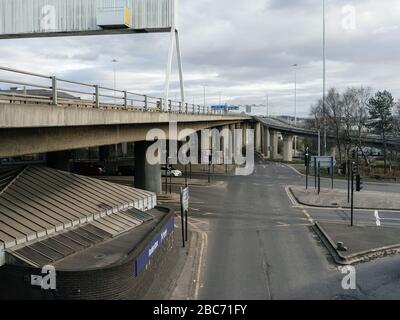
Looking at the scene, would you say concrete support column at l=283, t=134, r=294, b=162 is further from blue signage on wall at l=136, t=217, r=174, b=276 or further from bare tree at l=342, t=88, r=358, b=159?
blue signage on wall at l=136, t=217, r=174, b=276

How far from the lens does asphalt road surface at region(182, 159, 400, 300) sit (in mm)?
16875

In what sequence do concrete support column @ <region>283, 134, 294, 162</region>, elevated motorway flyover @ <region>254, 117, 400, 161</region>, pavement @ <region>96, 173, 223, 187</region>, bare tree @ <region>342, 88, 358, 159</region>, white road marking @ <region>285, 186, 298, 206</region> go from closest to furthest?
white road marking @ <region>285, 186, 298, 206</region>, pavement @ <region>96, 173, 223, 187</region>, bare tree @ <region>342, 88, 358, 159</region>, elevated motorway flyover @ <region>254, 117, 400, 161</region>, concrete support column @ <region>283, 134, 294, 162</region>

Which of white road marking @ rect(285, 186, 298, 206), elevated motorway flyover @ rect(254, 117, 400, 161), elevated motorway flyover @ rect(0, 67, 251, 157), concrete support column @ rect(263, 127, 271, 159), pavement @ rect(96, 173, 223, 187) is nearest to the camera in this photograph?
elevated motorway flyover @ rect(0, 67, 251, 157)

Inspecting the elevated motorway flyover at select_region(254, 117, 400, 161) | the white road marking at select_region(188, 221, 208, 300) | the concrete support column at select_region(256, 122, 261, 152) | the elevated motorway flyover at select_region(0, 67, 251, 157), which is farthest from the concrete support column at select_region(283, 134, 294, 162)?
the elevated motorway flyover at select_region(0, 67, 251, 157)

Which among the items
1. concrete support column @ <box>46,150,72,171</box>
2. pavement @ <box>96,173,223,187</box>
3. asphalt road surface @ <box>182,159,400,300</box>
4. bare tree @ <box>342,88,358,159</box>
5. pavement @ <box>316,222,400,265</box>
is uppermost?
bare tree @ <box>342,88,358,159</box>

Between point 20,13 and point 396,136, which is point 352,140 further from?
point 20,13

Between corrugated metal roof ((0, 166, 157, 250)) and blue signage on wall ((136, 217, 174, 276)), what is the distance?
134cm

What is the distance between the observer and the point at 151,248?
17.1 m

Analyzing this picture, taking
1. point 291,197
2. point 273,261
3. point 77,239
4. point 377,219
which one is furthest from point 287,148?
point 77,239

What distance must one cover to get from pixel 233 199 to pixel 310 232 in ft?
42.6

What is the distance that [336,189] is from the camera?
45.6 m

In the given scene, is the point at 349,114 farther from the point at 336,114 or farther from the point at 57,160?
the point at 57,160

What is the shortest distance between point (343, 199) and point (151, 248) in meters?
25.6
